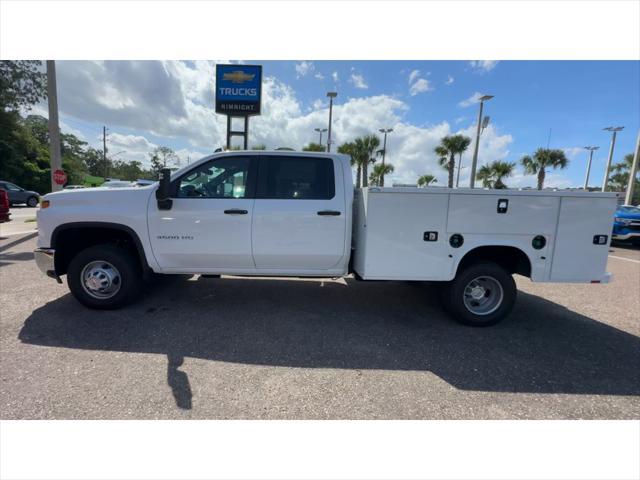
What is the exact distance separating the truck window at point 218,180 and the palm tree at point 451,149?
2959cm

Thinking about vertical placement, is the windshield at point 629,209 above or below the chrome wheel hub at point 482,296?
above

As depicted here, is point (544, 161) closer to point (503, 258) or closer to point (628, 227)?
point (628, 227)

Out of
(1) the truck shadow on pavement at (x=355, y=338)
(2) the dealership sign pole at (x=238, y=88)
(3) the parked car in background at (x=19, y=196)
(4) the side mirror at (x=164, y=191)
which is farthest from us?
(3) the parked car in background at (x=19, y=196)

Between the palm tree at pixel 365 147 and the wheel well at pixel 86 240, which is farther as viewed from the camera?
the palm tree at pixel 365 147

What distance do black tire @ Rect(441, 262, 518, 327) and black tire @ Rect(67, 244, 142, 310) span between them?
13.1 ft

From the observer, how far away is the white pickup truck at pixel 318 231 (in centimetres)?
368

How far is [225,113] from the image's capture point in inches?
611

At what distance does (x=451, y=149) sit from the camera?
29688 mm

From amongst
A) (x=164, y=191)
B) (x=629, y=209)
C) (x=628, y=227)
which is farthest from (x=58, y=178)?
(x=629, y=209)

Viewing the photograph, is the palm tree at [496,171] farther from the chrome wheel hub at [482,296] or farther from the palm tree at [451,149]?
the chrome wheel hub at [482,296]

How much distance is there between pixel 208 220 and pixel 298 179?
120 centimetres

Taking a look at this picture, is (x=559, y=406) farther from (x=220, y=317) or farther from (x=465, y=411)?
(x=220, y=317)

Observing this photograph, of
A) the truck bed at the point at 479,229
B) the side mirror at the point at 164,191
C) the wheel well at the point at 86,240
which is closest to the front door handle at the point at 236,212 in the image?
the side mirror at the point at 164,191

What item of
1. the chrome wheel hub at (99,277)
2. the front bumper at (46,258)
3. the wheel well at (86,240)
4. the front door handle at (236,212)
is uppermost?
the front door handle at (236,212)
